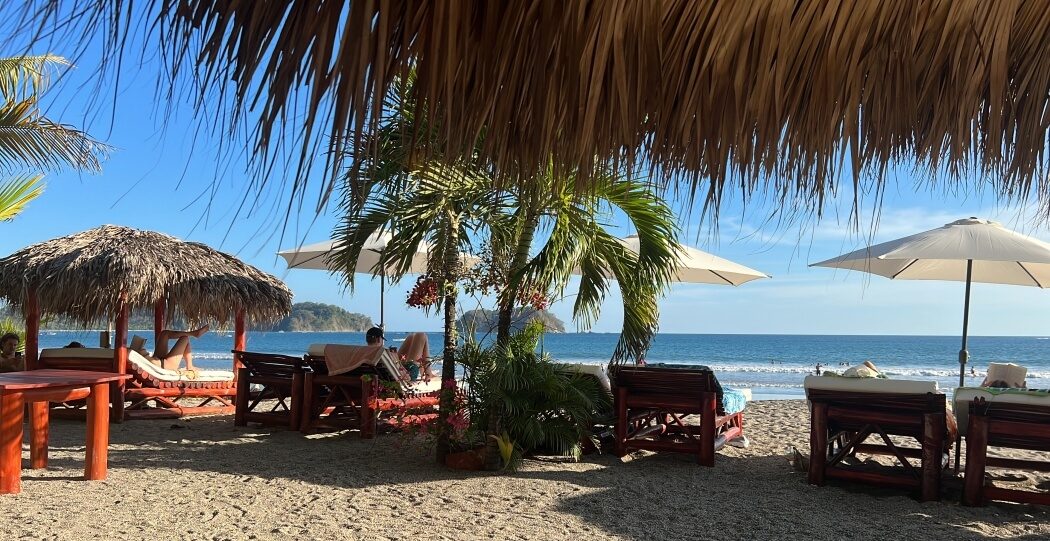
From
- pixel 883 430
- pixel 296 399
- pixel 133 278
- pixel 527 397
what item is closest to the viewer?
pixel 883 430

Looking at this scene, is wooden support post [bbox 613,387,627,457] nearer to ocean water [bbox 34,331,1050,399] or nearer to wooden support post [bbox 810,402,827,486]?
wooden support post [bbox 810,402,827,486]

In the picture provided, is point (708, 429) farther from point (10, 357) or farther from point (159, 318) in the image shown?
point (10, 357)

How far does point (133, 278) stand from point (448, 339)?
13.7 feet

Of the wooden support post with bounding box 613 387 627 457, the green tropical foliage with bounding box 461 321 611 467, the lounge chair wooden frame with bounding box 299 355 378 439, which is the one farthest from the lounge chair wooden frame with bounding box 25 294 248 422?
the wooden support post with bounding box 613 387 627 457

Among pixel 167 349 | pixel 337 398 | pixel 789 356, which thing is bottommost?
pixel 789 356

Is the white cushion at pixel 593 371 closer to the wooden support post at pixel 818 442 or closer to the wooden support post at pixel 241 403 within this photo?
the wooden support post at pixel 818 442

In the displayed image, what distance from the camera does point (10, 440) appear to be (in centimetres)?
473

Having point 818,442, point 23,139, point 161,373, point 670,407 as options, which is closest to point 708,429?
point 670,407

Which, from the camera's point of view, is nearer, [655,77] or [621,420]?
[655,77]

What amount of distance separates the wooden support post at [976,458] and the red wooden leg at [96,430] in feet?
17.8

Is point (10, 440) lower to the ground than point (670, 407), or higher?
lower

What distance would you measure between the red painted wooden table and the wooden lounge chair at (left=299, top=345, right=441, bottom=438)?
2.34 m

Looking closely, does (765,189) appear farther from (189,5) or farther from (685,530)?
(685,530)

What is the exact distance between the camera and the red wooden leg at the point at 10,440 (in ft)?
15.4
